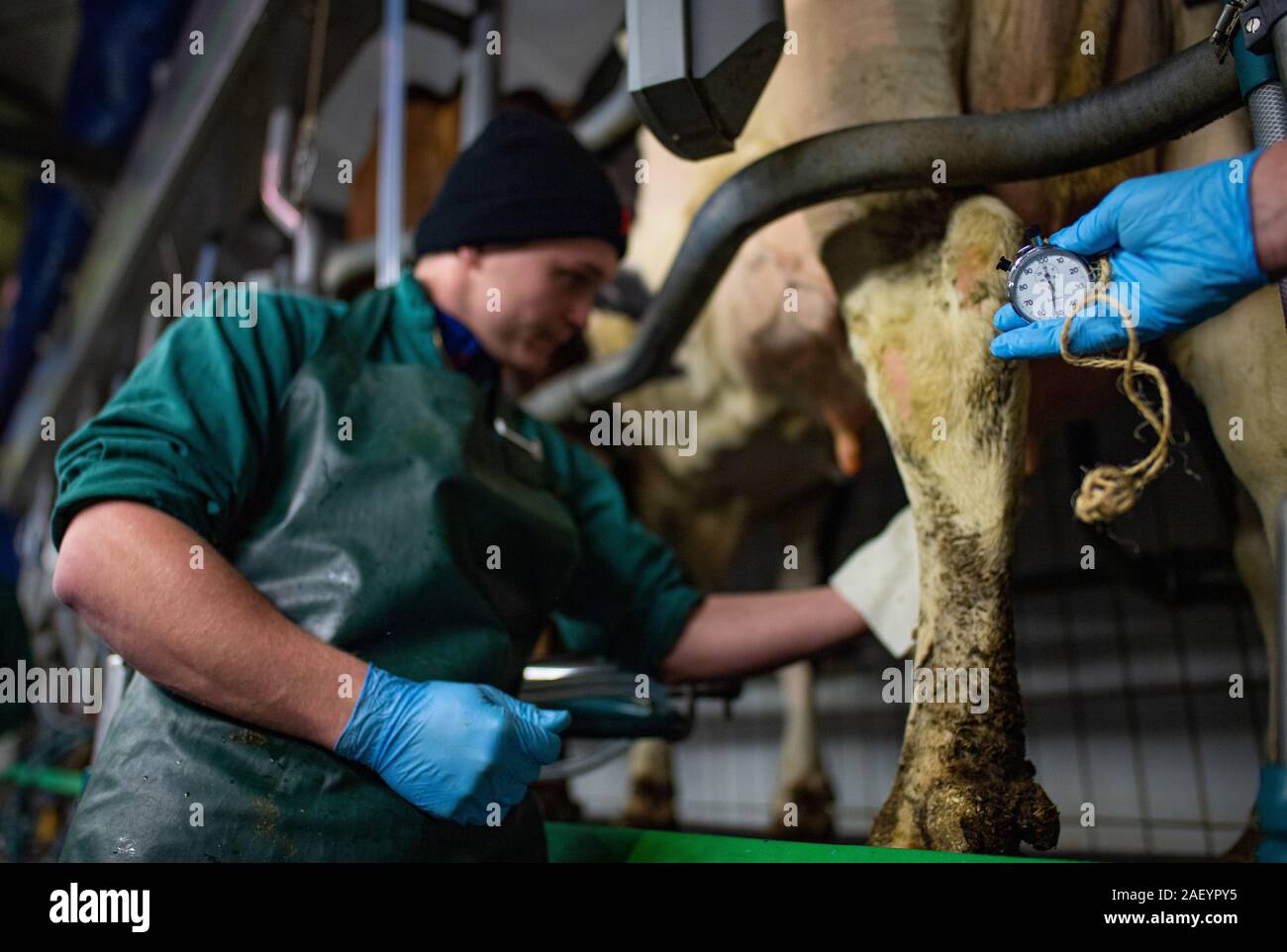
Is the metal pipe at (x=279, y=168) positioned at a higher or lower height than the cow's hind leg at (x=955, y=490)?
higher

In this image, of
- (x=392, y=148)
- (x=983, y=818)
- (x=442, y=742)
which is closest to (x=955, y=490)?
(x=983, y=818)

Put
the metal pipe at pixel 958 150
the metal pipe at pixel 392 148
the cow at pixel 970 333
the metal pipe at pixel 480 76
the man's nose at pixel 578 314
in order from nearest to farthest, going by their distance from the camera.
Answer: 1. the metal pipe at pixel 958 150
2. the cow at pixel 970 333
3. the man's nose at pixel 578 314
4. the metal pipe at pixel 392 148
5. the metal pipe at pixel 480 76

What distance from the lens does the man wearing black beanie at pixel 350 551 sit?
2.33ft

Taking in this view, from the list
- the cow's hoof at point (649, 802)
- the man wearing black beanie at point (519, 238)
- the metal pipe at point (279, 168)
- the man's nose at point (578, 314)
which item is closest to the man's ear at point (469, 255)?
the man wearing black beanie at point (519, 238)

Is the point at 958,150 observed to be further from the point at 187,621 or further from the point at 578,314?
the point at 187,621

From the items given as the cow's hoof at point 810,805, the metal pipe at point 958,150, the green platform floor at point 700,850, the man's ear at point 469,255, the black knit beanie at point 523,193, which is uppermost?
the black knit beanie at point 523,193

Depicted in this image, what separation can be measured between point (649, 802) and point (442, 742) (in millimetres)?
1499

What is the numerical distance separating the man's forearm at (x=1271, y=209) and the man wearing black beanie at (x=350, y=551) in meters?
0.60

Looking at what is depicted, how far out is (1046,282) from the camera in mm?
569

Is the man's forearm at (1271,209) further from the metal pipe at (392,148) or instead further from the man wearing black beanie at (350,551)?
the metal pipe at (392,148)

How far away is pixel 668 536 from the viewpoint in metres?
2.32
